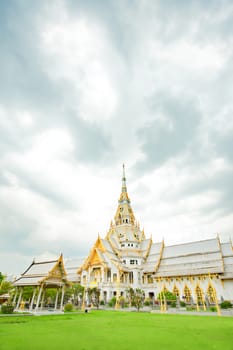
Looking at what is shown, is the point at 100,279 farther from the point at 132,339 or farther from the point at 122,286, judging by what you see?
the point at 132,339

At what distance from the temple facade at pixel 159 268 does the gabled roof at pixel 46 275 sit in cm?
957

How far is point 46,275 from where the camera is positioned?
21.5 metres

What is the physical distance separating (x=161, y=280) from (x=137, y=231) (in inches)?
564

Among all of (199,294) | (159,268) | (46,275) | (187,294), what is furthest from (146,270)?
(46,275)

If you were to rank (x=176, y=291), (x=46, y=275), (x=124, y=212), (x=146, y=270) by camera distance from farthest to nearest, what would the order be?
(x=124, y=212) < (x=146, y=270) < (x=176, y=291) < (x=46, y=275)

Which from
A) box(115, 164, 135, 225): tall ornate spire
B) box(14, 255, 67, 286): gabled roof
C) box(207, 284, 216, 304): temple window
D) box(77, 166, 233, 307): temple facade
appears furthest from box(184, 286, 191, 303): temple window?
box(115, 164, 135, 225): tall ornate spire

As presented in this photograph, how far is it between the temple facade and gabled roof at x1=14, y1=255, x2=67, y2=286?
9.57 m

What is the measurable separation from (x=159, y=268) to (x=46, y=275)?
18.7m

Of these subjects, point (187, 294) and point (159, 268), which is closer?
point (187, 294)

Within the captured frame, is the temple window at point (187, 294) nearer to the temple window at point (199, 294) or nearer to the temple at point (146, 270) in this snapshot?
the temple at point (146, 270)

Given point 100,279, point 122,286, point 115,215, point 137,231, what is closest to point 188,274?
point 122,286

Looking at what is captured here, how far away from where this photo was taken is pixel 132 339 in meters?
7.14

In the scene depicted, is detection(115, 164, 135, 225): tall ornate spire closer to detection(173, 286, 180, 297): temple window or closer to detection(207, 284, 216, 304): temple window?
detection(173, 286, 180, 297): temple window

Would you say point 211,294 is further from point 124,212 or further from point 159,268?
point 124,212
